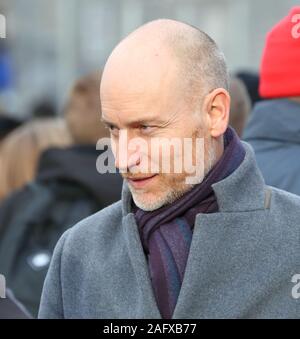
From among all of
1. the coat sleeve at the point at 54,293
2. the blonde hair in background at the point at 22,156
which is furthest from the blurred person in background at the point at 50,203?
the coat sleeve at the point at 54,293

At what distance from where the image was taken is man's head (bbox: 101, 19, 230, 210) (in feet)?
8.60

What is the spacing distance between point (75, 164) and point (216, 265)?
2022 mm

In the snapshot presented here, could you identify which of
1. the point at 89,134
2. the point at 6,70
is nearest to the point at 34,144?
the point at 89,134

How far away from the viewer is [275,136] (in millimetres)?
3543

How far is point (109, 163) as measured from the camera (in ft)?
12.3

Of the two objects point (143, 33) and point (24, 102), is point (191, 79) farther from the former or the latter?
point (24, 102)

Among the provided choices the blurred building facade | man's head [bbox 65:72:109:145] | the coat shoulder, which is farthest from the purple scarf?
the blurred building facade

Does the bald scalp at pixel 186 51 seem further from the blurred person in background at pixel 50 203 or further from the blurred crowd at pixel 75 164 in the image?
the blurred person in background at pixel 50 203

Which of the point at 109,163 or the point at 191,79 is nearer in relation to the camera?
the point at 191,79

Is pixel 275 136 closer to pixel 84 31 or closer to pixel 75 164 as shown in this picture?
pixel 75 164

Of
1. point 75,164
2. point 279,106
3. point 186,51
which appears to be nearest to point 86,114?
point 75,164

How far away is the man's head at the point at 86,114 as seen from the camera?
467 centimetres

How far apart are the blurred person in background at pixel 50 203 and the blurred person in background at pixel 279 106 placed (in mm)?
937
